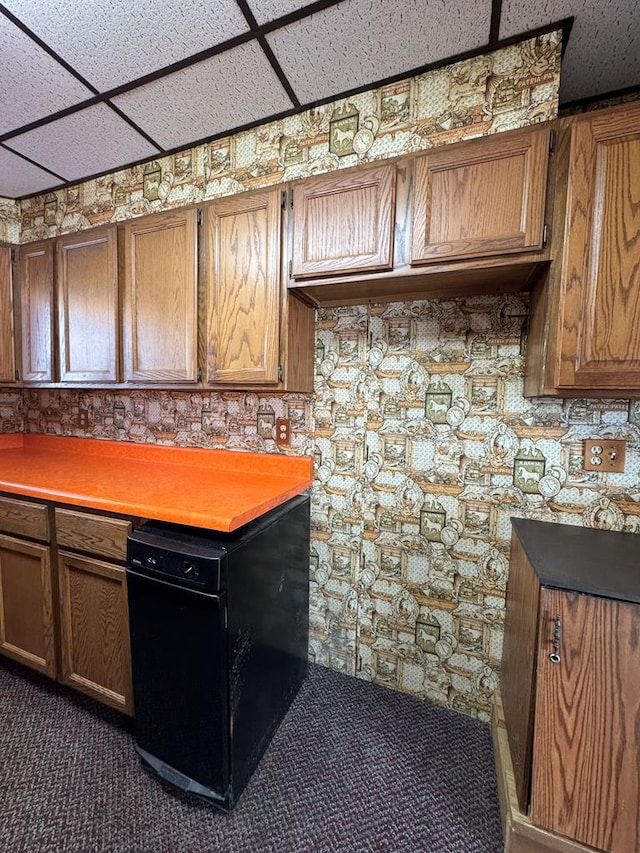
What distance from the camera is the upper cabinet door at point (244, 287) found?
152 cm

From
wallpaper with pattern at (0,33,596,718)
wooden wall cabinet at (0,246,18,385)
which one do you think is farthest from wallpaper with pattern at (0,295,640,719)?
wooden wall cabinet at (0,246,18,385)

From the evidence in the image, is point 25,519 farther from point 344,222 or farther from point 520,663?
point 520,663

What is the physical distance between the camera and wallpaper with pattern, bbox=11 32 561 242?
1.27m

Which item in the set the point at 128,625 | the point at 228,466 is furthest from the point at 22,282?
the point at 128,625

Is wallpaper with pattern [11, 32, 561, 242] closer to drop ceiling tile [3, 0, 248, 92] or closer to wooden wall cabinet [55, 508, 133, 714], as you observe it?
drop ceiling tile [3, 0, 248, 92]

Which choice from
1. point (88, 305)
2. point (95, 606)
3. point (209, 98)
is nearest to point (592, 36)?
point (209, 98)

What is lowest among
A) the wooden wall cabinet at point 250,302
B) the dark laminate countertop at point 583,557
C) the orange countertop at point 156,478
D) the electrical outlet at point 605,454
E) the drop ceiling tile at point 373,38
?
the dark laminate countertop at point 583,557

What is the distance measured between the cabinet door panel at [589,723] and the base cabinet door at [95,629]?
57.1 inches

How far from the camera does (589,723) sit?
1005 millimetres

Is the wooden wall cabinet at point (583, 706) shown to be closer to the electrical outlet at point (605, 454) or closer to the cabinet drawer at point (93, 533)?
the electrical outlet at point (605, 454)

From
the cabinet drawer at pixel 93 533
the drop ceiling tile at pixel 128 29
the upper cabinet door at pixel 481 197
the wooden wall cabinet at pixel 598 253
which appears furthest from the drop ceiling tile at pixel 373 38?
the cabinet drawer at pixel 93 533

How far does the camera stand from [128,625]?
4.69 feet

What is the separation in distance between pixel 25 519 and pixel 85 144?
1.85 meters

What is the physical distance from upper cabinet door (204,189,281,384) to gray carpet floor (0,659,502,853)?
151 cm
